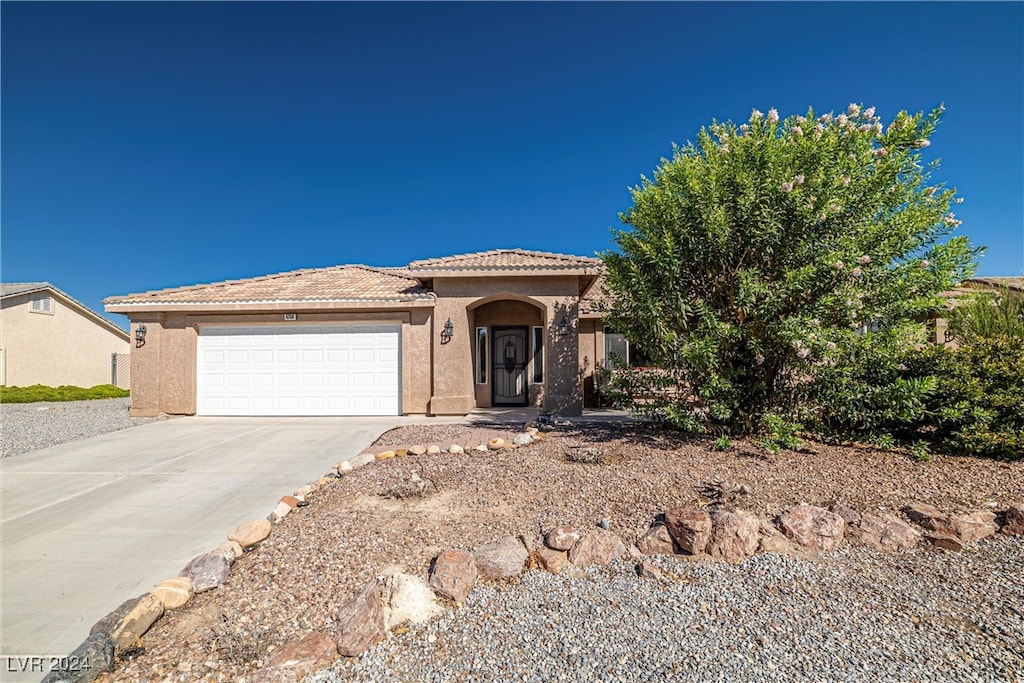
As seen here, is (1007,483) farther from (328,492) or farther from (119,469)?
(119,469)

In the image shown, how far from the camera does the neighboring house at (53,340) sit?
19.4 metres

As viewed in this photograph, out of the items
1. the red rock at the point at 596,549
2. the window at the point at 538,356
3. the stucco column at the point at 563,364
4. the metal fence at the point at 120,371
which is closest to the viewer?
the red rock at the point at 596,549

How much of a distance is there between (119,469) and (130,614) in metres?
4.86

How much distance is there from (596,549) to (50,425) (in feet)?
43.6

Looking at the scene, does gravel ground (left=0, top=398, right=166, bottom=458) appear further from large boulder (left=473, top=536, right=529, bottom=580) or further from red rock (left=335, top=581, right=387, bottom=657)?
large boulder (left=473, top=536, right=529, bottom=580)

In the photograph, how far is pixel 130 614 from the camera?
282cm

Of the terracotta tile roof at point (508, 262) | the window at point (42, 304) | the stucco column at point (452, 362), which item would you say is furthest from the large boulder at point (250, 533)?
the window at point (42, 304)

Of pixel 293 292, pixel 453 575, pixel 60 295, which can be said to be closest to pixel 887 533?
pixel 453 575

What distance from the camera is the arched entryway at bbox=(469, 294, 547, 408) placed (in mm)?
12664

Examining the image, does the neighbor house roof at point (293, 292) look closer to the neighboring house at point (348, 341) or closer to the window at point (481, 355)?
the neighboring house at point (348, 341)

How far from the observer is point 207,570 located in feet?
11.0

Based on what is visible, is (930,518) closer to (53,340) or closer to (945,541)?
(945,541)

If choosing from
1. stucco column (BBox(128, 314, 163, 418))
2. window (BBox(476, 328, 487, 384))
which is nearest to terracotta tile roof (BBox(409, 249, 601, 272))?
window (BBox(476, 328, 487, 384))

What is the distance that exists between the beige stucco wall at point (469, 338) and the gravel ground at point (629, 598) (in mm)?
5647
